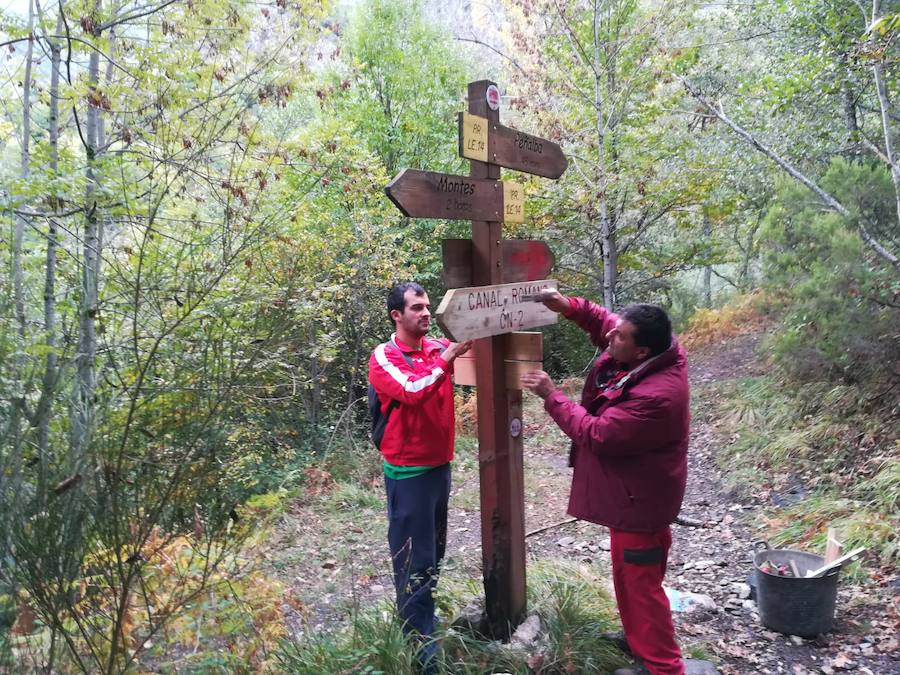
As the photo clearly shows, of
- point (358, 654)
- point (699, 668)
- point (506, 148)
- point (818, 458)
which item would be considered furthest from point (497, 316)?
point (818, 458)

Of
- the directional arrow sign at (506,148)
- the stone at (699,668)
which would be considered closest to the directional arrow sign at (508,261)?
the directional arrow sign at (506,148)

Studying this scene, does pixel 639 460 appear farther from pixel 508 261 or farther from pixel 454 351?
pixel 508 261

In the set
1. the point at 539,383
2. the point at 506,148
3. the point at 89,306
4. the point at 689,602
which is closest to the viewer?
the point at 539,383

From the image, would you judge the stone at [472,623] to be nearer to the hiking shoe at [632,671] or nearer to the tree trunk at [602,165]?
the hiking shoe at [632,671]

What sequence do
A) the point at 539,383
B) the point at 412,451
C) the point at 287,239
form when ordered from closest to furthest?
the point at 539,383 → the point at 412,451 → the point at 287,239

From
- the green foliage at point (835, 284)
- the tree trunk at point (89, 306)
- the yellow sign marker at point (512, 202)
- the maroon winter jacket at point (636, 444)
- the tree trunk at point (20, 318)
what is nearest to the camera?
the tree trunk at point (20, 318)

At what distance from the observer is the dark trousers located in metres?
3.29

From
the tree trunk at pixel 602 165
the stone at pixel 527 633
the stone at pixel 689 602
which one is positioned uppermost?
the tree trunk at pixel 602 165

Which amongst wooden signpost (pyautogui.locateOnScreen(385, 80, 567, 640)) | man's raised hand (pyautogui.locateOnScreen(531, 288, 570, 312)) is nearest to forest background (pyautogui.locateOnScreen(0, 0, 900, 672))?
wooden signpost (pyautogui.locateOnScreen(385, 80, 567, 640))

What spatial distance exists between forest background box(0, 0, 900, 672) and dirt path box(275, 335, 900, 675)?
583 millimetres

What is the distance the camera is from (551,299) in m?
3.47

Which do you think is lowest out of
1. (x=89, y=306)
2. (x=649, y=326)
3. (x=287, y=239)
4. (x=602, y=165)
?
(x=649, y=326)

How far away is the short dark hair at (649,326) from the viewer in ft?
9.84

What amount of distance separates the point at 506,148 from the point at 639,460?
1.76m
